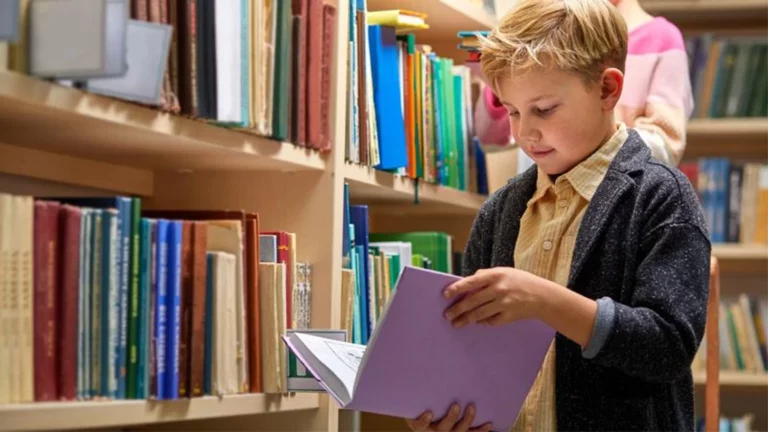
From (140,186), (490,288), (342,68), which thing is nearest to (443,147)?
(342,68)

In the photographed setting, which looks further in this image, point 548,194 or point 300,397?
point 300,397

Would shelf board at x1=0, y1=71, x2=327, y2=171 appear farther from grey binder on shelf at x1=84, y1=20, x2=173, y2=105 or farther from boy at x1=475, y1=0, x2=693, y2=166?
boy at x1=475, y1=0, x2=693, y2=166

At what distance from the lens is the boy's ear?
1526 millimetres

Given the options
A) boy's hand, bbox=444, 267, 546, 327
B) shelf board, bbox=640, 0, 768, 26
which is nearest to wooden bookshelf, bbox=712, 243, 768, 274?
shelf board, bbox=640, 0, 768, 26

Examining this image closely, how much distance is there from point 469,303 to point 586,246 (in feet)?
0.68

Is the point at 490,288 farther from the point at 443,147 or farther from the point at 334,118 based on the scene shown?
the point at 443,147

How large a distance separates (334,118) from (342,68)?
0.30ft

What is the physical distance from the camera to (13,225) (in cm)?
125

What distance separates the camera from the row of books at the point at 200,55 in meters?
1.24

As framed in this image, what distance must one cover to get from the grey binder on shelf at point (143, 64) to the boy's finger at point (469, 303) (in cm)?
45

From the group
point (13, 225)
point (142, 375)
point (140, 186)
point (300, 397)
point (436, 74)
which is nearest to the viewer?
point (13, 225)

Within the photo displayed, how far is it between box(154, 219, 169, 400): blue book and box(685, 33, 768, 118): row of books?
245cm

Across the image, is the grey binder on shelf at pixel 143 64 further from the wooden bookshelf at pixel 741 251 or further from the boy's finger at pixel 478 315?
the wooden bookshelf at pixel 741 251

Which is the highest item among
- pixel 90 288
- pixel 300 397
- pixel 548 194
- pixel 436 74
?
pixel 436 74
